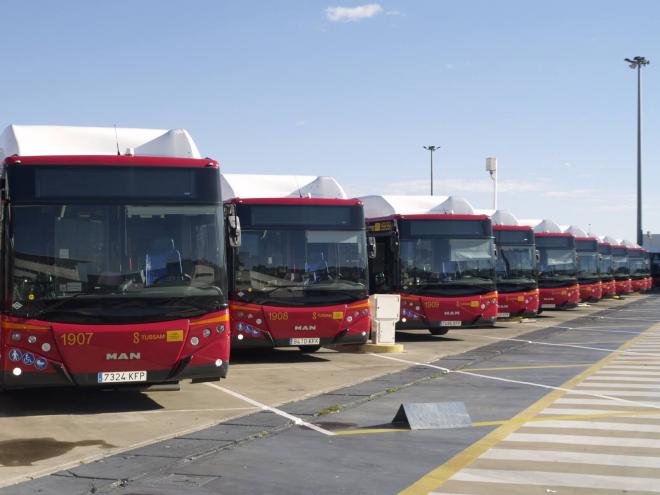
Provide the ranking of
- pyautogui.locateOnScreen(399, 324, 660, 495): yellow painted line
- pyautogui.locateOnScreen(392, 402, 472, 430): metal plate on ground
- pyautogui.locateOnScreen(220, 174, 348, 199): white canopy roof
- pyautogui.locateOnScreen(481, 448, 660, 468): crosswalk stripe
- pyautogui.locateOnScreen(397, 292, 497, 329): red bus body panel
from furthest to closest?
1. pyautogui.locateOnScreen(397, 292, 497, 329): red bus body panel
2. pyautogui.locateOnScreen(220, 174, 348, 199): white canopy roof
3. pyautogui.locateOnScreen(392, 402, 472, 430): metal plate on ground
4. pyautogui.locateOnScreen(481, 448, 660, 468): crosswalk stripe
5. pyautogui.locateOnScreen(399, 324, 660, 495): yellow painted line

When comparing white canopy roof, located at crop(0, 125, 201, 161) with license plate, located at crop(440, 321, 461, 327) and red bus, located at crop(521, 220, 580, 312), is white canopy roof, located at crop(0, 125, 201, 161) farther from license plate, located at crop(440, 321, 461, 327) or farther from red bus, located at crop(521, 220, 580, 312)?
red bus, located at crop(521, 220, 580, 312)

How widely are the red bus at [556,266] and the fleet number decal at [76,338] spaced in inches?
1070

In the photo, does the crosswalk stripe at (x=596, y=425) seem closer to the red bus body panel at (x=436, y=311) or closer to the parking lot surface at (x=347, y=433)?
the parking lot surface at (x=347, y=433)

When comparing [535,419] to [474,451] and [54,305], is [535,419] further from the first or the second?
[54,305]

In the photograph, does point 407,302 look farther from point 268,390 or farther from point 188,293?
point 188,293

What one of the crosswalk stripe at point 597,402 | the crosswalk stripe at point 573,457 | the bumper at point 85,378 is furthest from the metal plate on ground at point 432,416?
the bumper at point 85,378

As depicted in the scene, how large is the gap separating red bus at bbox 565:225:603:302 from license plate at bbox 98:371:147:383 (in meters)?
32.8

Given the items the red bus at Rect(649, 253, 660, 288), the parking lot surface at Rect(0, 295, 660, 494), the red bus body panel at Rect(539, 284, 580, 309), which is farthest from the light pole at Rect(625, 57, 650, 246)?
the parking lot surface at Rect(0, 295, 660, 494)

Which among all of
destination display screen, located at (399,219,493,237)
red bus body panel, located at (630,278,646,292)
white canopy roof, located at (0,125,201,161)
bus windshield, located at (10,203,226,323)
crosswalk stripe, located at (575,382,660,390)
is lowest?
red bus body panel, located at (630,278,646,292)

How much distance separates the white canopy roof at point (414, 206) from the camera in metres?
24.1

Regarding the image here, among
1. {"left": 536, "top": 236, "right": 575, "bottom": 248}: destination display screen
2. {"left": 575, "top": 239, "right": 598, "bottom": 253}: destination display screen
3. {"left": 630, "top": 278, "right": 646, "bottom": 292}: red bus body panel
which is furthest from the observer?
{"left": 630, "top": 278, "right": 646, "bottom": 292}: red bus body panel

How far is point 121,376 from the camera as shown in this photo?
452 inches

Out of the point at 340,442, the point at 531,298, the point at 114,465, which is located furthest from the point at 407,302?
the point at 114,465

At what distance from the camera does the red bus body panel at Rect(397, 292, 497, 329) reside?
75.1 feet
